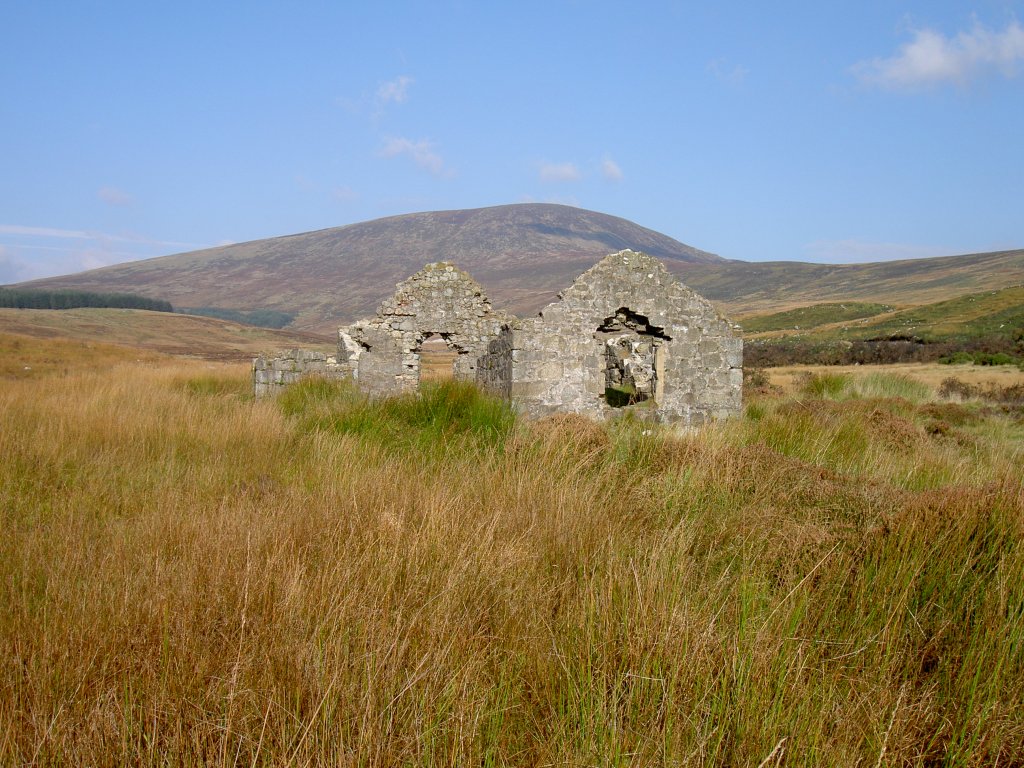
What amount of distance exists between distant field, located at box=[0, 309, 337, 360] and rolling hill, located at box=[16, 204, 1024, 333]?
153 feet

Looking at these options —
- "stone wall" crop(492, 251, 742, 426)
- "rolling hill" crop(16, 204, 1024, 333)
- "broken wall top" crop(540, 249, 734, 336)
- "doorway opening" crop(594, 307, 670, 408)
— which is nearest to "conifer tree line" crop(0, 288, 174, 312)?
"rolling hill" crop(16, 204, 1024, 333)

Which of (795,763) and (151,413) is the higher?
(151,413)

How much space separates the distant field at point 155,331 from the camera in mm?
46062

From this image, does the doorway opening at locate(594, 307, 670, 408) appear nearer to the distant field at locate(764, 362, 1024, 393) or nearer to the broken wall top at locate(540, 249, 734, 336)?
the broken wall top at locate(540, 249, 734, 336)

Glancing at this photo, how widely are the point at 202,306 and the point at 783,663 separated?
151078mm

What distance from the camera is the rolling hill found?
111750 mm

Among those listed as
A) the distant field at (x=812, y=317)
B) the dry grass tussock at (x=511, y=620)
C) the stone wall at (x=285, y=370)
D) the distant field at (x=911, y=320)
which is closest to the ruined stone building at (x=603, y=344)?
the stone wall at (x=285, y=370)

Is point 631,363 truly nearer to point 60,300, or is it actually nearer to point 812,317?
point 812,317

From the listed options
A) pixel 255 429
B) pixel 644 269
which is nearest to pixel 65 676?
pixel 255 429

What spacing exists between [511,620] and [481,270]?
499 ft

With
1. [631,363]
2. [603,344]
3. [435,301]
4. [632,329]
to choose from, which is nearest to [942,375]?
[631,363]

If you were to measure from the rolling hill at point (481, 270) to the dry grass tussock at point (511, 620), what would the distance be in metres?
92.8

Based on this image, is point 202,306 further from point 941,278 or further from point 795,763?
point 795,763

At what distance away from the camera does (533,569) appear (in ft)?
10.6
